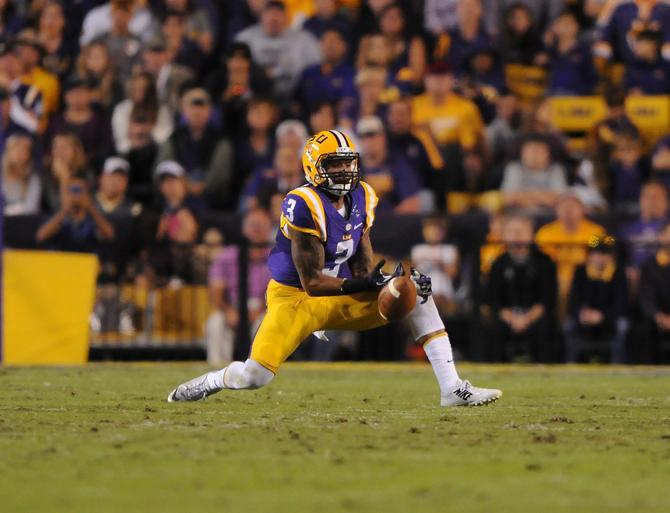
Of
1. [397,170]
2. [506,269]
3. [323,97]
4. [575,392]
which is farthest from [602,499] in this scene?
[323,97]

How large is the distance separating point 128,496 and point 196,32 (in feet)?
43.2

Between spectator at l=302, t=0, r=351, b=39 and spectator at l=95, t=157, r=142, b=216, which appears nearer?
spectator at l=95, t=157, r=142, b=216

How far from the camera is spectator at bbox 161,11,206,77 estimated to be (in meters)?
18.2

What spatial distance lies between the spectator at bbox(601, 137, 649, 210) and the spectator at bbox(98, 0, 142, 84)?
604 cm

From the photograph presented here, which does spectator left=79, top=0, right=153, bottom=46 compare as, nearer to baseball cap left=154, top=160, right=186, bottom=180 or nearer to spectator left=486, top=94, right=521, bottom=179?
baseball cap left=154, top=160, right=186, bottom=180


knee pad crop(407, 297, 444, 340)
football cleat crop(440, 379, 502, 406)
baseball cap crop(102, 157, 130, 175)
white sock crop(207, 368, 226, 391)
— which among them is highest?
baseball cap crop(102, 157, 130, 175)

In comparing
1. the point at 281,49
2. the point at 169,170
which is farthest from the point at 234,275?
the point at 281,49

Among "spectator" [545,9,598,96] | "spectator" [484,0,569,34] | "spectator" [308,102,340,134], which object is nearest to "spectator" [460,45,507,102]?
"spectator" [484,0,569,34]

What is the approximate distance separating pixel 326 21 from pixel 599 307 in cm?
569

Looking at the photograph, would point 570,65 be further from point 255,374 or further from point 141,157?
point 255,374

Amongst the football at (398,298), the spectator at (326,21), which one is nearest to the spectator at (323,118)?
the spectator at (326,21)

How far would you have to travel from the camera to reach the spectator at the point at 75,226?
1567 cm

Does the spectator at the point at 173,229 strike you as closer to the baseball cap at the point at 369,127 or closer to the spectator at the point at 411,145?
the baseball cap at the point at 369,127

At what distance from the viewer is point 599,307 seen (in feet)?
47.1
